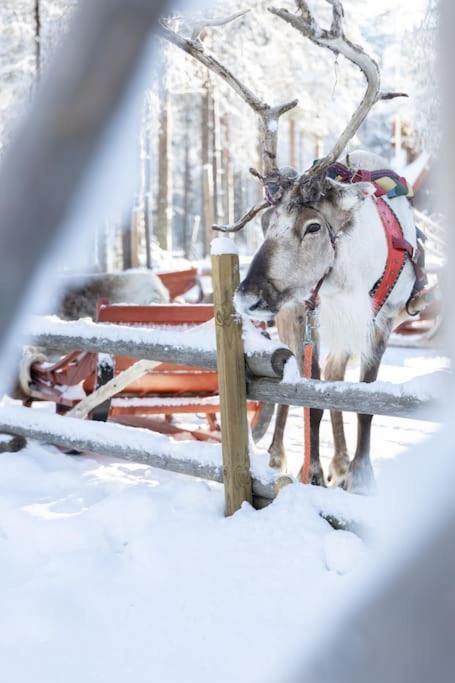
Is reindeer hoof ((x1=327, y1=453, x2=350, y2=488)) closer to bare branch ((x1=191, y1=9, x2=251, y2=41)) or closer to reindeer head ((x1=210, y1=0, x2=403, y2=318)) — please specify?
reindeer head ((x1=210, y1=0, x2=403, y2=318))

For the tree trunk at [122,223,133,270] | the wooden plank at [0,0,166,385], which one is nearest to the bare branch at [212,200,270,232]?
the wooden plank at [0,0,166,385]

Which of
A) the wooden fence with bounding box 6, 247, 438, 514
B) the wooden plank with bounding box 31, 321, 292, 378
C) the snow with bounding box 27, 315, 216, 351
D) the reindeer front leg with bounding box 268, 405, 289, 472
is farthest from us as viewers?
the reindeer front leg with bounding box 268, 405, 289, 472

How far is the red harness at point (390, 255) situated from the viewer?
4164 millimetres

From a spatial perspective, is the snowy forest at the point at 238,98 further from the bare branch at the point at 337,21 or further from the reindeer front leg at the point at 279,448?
the reindeer front leg at the point at 279,448

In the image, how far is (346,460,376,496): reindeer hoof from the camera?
13.1 ft

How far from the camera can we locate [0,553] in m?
3.05

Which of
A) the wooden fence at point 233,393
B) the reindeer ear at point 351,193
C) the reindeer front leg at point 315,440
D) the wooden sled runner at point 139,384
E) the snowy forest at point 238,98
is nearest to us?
the wooden fence at point 233,393

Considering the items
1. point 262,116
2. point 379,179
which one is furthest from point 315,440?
point 262,116

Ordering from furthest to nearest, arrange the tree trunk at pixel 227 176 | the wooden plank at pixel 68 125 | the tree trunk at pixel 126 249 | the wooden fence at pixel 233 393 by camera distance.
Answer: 1. the tree trunk at pixel 227 176
2. the tree trunk at pixel 126 249
3. the wooden fence at pixel 233 393
4. the wooden plank at pixel 68 125

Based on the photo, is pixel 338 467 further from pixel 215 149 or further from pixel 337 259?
pixel 215 149

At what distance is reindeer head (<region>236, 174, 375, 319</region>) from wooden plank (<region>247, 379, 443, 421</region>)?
1.41 ft

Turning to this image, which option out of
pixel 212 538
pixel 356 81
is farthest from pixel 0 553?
pixel 356 81

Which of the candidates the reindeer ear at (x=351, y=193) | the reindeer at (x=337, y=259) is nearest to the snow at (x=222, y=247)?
the reindeer at (x=337, y=259)

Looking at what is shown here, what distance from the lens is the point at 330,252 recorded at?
3924mm
